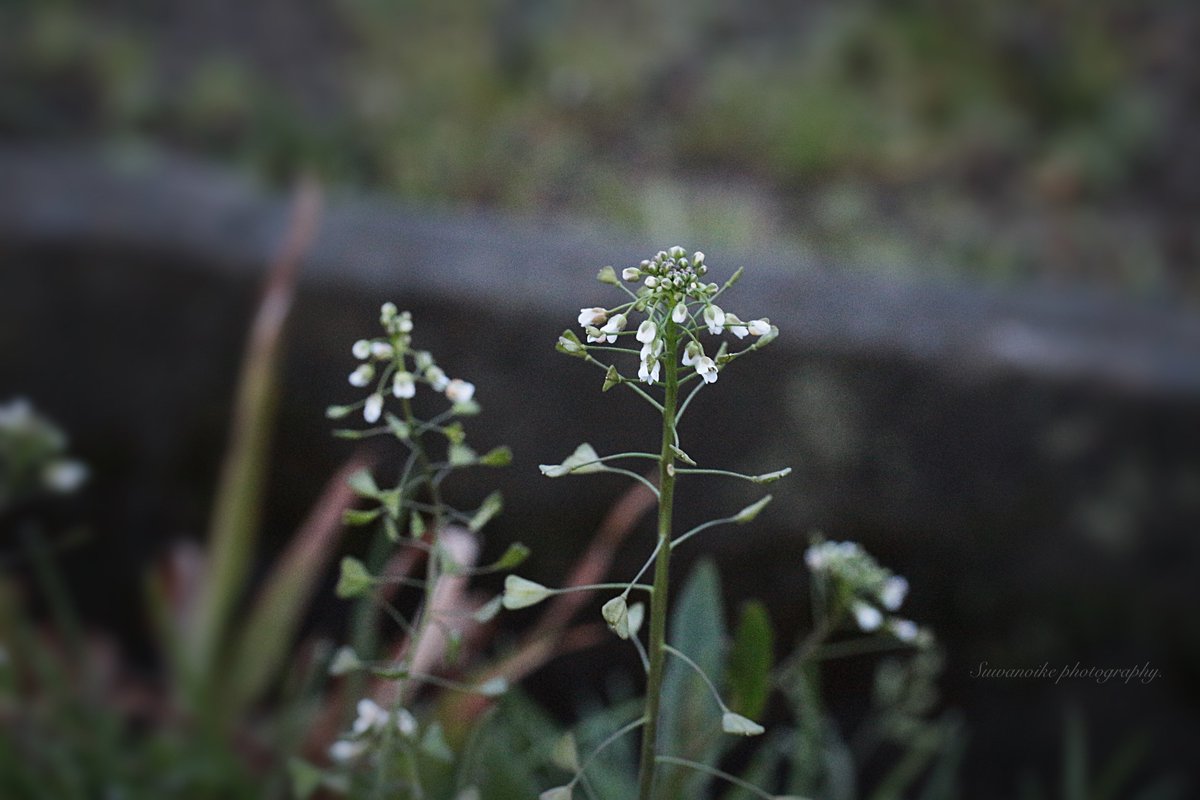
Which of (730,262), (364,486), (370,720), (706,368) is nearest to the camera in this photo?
(706,368)

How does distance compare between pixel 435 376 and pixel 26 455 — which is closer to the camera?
pixel 435 376

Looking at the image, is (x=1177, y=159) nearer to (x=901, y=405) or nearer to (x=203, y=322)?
(x=901, y=405)

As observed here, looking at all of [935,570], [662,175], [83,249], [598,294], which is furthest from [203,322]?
[935,570]

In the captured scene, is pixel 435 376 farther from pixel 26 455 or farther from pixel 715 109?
pixel 715 109

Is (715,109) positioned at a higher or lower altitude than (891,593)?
higher

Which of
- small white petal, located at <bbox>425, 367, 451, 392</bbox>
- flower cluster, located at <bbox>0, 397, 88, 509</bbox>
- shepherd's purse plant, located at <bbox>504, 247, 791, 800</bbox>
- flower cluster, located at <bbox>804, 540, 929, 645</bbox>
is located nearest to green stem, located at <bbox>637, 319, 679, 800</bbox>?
shepherd's purse plant, located at <bbox>504, 247, 791, 800</bbox>

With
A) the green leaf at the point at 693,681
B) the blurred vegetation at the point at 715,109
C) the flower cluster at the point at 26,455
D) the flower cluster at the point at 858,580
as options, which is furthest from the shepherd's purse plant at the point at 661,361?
the blurred vegetation at the point at 715,109

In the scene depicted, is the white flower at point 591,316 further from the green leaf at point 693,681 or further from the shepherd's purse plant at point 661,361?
the green leaf at point 693,681

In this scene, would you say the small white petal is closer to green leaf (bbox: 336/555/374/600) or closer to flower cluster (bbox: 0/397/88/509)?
green leaf (bbox: 336/555/374/600)

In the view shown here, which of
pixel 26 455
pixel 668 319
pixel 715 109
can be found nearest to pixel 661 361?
pixel 668 319
